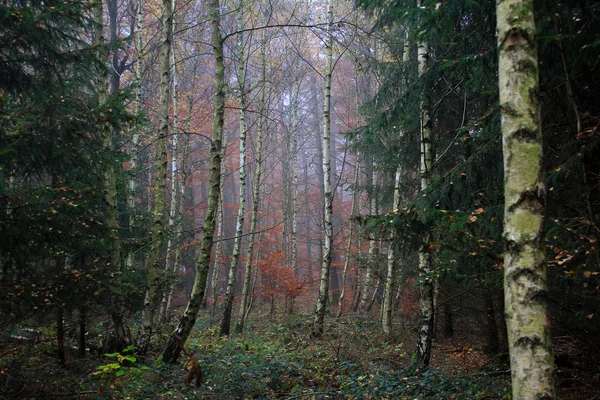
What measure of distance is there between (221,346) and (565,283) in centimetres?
763

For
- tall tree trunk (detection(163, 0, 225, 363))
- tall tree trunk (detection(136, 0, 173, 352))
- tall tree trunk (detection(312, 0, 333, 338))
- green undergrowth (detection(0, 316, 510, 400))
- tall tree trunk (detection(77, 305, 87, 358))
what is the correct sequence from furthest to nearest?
tall tree trunk (detection(312, 0, 333, 338)) < tall tree trunk (detection(136, 0, 173, 352)) < tall tree trunk (detection(163, 0, 225, 363)) < tall tree trunk (detection(77, 305, 87, 358)) < green undergrowth (detection(0, 316, 510, 400))

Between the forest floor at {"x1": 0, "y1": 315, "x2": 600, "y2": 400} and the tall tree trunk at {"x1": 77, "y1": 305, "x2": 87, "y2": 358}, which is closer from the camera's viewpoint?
the forest floor at {"x1": 0, "y1": 315, "x2": 600, "y2": 400}

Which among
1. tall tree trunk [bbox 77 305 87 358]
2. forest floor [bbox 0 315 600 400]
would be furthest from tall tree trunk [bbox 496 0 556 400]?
tall tree trunk [bbox 77 305 87 358]

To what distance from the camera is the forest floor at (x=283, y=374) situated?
4.95 meters

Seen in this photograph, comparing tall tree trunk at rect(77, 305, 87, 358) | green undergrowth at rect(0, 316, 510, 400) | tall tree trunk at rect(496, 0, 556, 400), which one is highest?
tall tree trunk at rect(496, 0, 556, 400)

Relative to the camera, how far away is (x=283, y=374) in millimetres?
6926

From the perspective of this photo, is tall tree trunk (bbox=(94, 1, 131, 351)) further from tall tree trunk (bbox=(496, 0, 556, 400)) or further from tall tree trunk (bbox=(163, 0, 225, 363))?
tall tree trunk (bbox=(496, 0, 556, 400))

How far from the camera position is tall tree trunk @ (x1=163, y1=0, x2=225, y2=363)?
22.5ft

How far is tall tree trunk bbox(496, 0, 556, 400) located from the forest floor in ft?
7.60

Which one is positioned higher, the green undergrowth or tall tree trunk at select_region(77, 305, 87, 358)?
tall tree trunk at select_region(77, 305, 87, 358)

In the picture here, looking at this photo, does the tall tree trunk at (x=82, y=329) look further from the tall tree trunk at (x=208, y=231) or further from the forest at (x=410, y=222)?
the tall tree trunk at (x=208, y=231)

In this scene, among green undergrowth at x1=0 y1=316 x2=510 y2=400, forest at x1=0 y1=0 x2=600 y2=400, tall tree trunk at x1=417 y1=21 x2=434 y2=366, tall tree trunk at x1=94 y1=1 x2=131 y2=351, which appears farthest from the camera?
tall tree trunk at x1=94 y1=1 x2=131 y2=351

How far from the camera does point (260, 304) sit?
21.5 meters

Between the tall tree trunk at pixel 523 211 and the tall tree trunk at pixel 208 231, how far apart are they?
5365 millimetres
